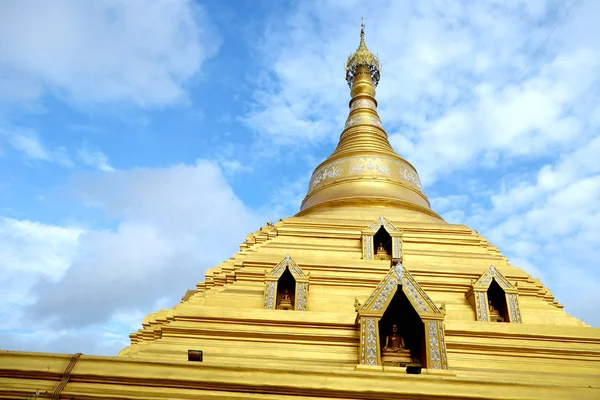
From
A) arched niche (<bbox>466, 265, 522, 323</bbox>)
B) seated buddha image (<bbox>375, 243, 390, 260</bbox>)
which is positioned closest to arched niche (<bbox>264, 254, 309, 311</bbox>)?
seated buddha image (<bbox>375, 243, 390, 260</bbox>)

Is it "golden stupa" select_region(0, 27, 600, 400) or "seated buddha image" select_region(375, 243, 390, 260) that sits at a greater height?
"seated buddha image" select_region(375, 243, 390, 260)

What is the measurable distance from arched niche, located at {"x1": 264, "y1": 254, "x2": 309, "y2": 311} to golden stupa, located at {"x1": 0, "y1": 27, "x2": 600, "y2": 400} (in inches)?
1.0

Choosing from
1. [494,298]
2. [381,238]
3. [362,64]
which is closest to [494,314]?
[494,298]

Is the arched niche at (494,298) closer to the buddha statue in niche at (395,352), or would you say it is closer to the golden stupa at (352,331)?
the golden stupa at (352,331)

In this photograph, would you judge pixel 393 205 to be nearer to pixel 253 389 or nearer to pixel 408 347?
pixel 408 347

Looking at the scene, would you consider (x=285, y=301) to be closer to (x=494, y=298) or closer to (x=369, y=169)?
(x=494, y=298)

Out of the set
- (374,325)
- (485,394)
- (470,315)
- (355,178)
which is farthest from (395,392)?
(355,178)

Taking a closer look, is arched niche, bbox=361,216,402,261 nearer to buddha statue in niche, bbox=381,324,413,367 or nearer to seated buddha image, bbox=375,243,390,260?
seated buddha image, bbox=375,243,390,260

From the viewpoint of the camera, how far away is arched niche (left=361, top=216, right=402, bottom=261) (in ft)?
38.7

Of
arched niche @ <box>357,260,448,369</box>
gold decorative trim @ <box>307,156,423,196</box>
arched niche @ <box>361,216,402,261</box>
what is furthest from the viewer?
gold decorative trim @ <box>307,156,423,196</box>

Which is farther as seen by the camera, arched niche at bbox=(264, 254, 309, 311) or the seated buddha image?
the seated buddha image

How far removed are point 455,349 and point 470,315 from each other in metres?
1.69

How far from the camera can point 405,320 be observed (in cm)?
769

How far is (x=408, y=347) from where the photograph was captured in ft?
24.6
